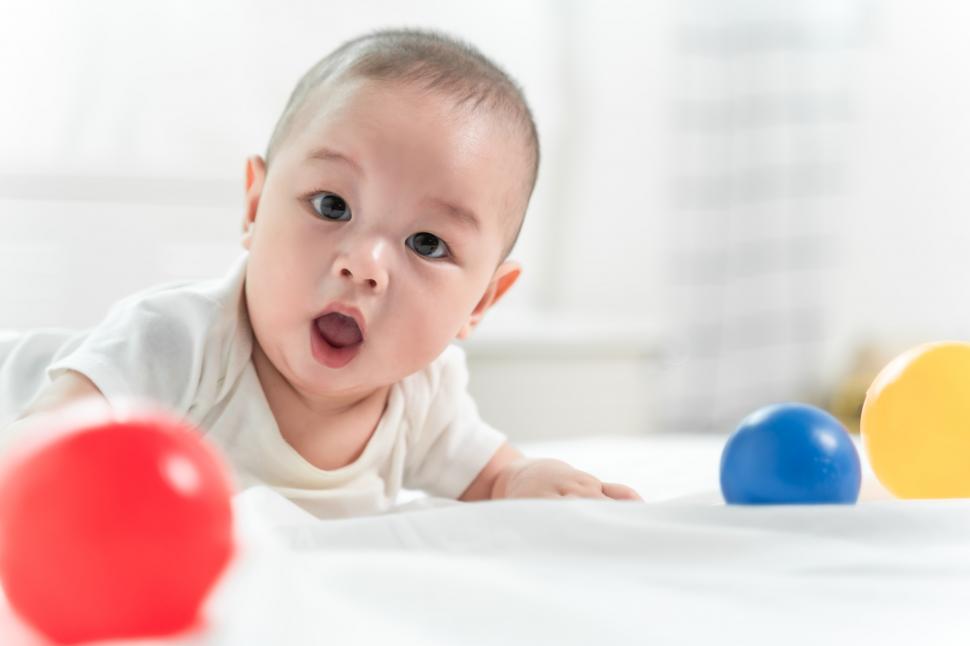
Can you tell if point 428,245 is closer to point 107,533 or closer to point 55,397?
point 55,397

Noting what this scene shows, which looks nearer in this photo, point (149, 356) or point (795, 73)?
point (149, 356)

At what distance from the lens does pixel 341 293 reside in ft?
3.45

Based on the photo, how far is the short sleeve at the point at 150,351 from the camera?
1.04m

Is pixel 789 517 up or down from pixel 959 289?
up

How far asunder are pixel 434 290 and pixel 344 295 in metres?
0.11

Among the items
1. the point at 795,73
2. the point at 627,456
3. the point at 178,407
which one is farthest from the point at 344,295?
the point at 795,73

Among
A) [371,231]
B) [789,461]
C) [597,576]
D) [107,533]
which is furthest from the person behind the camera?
[371,231]

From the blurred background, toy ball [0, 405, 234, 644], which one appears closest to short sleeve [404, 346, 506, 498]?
toy ball [0, 405, 234, 644]

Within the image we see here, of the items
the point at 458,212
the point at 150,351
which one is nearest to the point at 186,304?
the point at 150,351

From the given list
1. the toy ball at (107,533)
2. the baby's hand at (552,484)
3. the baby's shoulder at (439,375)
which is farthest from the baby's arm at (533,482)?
the toy ball at (107,533)

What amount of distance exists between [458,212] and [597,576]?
0.47 m

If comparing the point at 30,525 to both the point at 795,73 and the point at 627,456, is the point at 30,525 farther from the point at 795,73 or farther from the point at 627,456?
the point at 795,73

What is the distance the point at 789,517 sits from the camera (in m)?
0.88

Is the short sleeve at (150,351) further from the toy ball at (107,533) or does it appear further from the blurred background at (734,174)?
the blurred background at (734,174)
